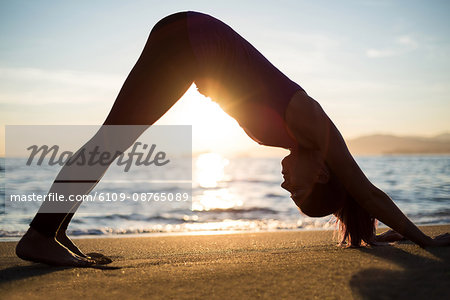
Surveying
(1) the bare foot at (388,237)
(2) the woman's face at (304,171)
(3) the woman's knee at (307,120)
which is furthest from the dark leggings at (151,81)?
(1) the bare foot at (388,237)

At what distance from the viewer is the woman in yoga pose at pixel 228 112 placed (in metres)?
1.98

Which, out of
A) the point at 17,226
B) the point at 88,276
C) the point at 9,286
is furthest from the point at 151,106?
the point at 17,226

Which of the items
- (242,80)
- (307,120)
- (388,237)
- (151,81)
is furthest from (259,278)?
(388,237)

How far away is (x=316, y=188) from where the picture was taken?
2096 millimetres

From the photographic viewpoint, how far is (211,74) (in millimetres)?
2057

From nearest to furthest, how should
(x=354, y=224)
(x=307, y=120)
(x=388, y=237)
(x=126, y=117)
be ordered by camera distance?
(x=307, y=120) → (x=126, y=117) → (x=354, y=224) → (x=388, y=237)

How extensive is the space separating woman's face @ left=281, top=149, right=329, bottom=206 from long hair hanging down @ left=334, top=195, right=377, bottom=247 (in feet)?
1.00

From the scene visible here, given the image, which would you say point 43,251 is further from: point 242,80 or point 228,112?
point 242,80

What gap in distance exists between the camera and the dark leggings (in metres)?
2.05

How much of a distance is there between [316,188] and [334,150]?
25cm

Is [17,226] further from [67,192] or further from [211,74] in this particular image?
[211,74]

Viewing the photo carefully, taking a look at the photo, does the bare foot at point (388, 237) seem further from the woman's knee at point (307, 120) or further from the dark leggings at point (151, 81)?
the dark leggings at point (151, 81)

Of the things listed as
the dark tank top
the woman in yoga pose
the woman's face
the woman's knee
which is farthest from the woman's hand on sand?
the dark tank top

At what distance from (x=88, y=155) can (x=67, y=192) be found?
22cm
